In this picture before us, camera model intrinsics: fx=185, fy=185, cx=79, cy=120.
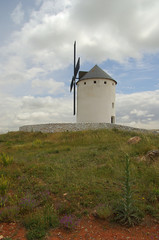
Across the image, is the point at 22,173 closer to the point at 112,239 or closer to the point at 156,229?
the point at 112,239

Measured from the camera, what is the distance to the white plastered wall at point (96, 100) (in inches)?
902

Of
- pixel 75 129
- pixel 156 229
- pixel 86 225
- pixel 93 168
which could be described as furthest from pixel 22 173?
pixel 75 129

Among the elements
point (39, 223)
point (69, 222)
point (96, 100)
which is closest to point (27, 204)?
point (39, 223)

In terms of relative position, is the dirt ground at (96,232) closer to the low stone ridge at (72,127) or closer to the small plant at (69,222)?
the small plant at (69,222)

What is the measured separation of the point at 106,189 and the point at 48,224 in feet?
6.49

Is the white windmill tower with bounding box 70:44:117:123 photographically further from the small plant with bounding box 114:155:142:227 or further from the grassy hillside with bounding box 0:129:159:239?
the small plant with bounding box 114:155:142:227

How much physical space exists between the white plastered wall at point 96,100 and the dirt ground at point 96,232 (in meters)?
19.3

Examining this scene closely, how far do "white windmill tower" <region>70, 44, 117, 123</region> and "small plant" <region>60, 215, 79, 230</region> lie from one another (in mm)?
19307

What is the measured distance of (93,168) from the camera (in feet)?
22.2

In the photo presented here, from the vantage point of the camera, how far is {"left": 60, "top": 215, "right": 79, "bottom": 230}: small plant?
3646mm

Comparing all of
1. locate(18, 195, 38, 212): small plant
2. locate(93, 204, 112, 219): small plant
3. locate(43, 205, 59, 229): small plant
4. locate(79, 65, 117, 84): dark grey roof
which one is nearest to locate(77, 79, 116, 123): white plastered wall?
locate(79, 65, 117, 84): dark grey roof

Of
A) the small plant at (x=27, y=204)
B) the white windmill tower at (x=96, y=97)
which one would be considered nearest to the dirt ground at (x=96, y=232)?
the small plant at (x=27, y=204)

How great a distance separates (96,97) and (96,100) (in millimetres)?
371

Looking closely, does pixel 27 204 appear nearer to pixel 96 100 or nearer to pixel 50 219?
pixel 50 219
